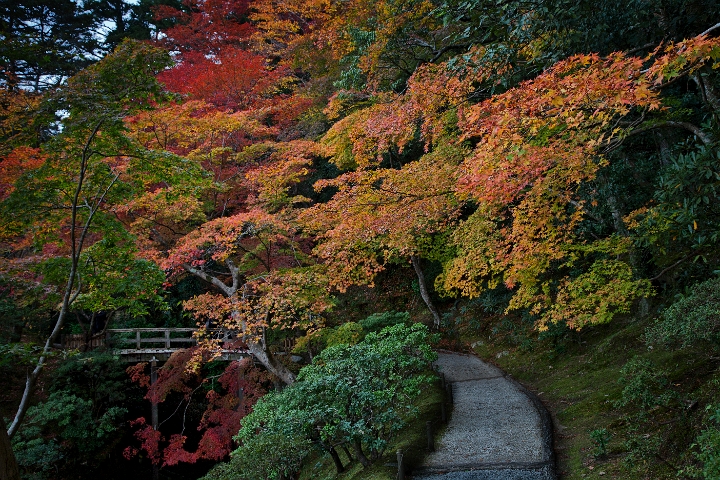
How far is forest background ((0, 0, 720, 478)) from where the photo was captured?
4.84 meters

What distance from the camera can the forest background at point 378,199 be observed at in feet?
15.9

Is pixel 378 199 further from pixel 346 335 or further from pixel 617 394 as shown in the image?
pixel 617 394

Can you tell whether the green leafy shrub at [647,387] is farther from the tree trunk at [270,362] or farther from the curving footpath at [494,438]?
the tree trunk at [270,362]

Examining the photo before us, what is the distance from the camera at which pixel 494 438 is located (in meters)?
6.95

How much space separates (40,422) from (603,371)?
40.1 ft

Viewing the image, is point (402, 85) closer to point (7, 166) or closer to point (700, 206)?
point (700, 206)

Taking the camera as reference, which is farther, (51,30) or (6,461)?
(51,30)

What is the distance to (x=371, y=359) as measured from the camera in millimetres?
6711

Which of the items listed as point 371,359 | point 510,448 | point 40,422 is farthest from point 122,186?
point 40,422

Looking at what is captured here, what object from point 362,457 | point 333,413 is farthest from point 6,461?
point 362,457

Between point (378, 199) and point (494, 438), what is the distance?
460 cm

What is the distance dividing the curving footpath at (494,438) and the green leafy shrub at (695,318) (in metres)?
2.33

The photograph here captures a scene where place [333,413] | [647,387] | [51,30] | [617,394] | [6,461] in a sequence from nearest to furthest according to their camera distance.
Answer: [6,461] → [647,387] → [333,413] → [617,394] → [51,30]

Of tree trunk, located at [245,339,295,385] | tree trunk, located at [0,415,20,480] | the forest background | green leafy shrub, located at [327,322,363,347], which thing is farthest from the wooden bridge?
tree trunk, located at [0,415,20,480]
